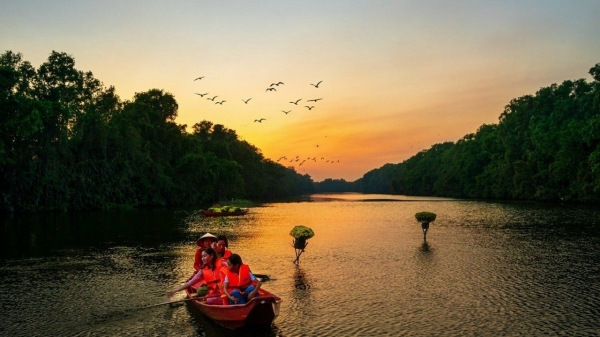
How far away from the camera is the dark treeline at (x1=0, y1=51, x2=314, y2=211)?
56.9 metres

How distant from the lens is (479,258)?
22969mm

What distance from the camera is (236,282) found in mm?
12109

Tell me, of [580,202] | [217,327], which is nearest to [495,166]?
[580,202]

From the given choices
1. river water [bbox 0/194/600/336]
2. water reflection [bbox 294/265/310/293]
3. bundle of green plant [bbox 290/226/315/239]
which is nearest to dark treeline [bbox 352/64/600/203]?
river water [bbox 0/194/600/336]

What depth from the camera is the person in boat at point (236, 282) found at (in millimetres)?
11971

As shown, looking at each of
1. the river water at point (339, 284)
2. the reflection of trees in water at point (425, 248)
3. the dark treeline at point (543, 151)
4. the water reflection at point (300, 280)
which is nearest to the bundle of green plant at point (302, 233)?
the river water at point (339, 284)

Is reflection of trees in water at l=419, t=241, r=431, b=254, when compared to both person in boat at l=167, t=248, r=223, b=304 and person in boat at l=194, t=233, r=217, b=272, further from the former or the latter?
person in boat at l=167, t=248, r=223, b=304

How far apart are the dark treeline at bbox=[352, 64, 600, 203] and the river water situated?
4777 cm

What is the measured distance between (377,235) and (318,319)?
2199 cm

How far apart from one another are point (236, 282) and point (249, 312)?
3.37 feet

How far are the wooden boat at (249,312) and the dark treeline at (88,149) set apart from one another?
4851 cm

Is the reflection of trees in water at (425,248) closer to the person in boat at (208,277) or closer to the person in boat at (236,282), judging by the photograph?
the person in boat at (208,277)

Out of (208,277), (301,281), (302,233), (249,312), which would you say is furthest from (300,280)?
(249,312)

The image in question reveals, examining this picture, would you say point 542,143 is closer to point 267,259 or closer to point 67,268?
point 267,259
